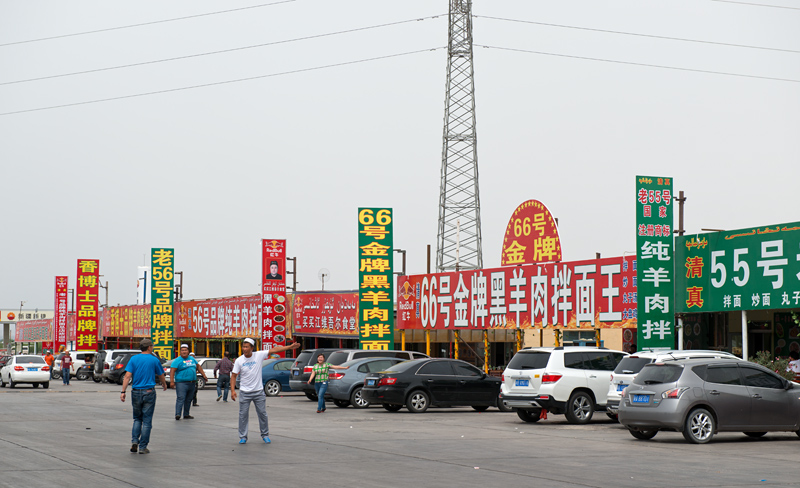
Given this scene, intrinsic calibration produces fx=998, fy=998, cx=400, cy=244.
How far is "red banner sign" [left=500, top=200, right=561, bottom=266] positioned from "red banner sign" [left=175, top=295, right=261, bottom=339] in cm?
2207

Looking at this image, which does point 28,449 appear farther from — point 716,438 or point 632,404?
point 716,438

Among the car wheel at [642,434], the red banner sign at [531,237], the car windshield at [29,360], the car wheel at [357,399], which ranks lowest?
the car wheel at [357,399]

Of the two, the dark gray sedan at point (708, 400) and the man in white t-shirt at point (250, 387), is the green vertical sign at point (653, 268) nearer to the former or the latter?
the dark gray sedan at point (708, 400)

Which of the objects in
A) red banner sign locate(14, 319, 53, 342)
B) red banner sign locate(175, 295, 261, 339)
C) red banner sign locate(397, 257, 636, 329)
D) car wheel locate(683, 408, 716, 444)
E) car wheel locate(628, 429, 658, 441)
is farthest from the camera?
red banner sign locate(14, 319, 53, 342)

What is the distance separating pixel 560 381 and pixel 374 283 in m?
17.2

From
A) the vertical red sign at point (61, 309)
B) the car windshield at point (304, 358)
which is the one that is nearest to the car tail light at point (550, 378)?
the car windshield at point (304, 358)

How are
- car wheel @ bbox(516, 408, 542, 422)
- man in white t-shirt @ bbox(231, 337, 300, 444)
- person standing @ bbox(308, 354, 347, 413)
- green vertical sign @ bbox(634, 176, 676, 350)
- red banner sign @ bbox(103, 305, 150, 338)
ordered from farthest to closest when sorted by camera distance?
red banner sign @ bbox(103, 305, 150, 338) → person standing @ bbox(308, 354, 347, 413) → green vertical sign @ bbox(634, 176, 676, 350) → car wheel @ bbox(516, 408, 542, 422) → man in white t-shirt @ bbox(231, 337, 300, 444)

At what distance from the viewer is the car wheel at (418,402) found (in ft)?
85.1

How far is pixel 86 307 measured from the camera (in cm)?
6694

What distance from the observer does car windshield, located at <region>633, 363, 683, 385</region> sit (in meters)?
17.5

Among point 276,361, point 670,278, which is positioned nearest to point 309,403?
point 276,361

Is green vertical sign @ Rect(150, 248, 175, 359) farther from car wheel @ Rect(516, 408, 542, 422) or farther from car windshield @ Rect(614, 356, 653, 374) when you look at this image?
car windshield @ Rect(614, 356, 653, 374)

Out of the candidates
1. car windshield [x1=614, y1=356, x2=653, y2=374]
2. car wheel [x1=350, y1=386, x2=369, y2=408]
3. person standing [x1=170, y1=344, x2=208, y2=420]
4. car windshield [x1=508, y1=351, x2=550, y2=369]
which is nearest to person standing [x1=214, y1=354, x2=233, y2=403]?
car wheel [x1=350, y1=386, x2=369, y2=408]

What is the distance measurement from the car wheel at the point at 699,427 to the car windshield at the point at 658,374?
70 cm
